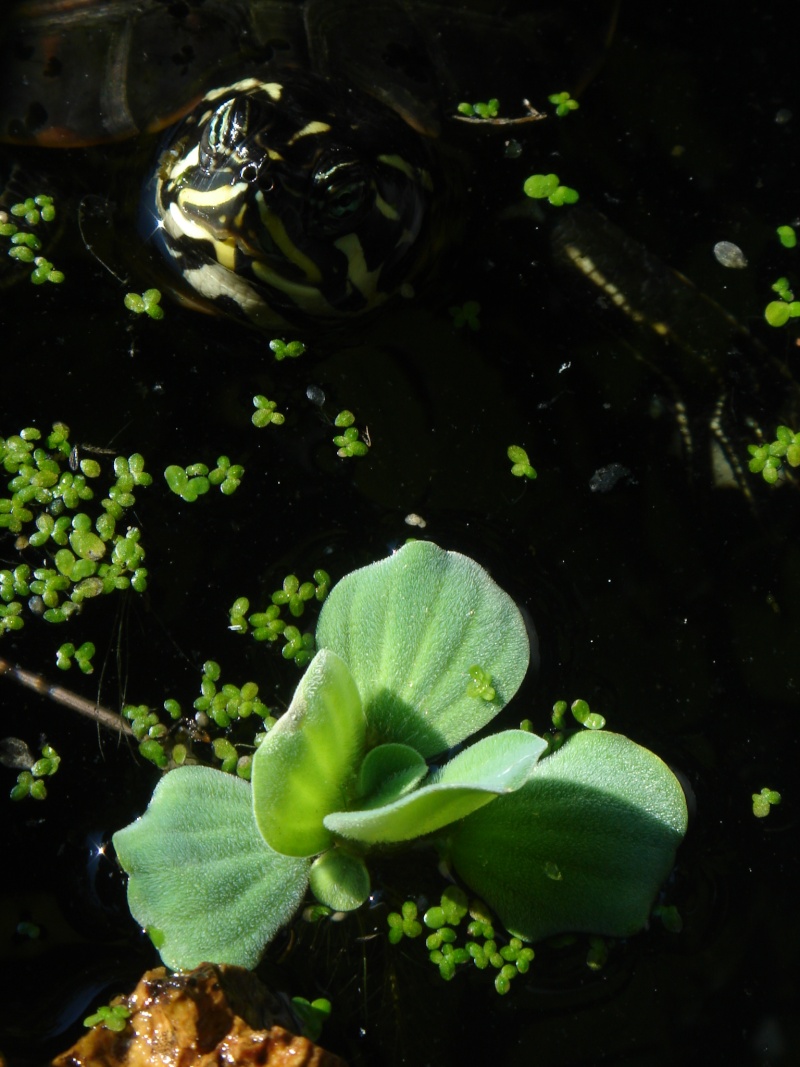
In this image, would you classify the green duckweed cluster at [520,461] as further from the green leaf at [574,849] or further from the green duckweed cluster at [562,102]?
the green duckweed cluster at [562,102]

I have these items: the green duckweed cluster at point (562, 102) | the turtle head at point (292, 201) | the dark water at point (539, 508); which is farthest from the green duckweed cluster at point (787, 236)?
the turtle head at point (292, 201)

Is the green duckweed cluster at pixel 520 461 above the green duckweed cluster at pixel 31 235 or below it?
below

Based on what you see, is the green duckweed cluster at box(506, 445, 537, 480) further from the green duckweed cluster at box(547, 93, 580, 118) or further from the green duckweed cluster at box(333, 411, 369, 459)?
the green duckweed cluster at box(547, 93, 580, 118)

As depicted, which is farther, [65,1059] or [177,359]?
[177,359]

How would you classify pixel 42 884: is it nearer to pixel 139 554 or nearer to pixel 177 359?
pixel 139 554

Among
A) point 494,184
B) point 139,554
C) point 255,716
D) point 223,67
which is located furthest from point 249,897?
point 223,67
